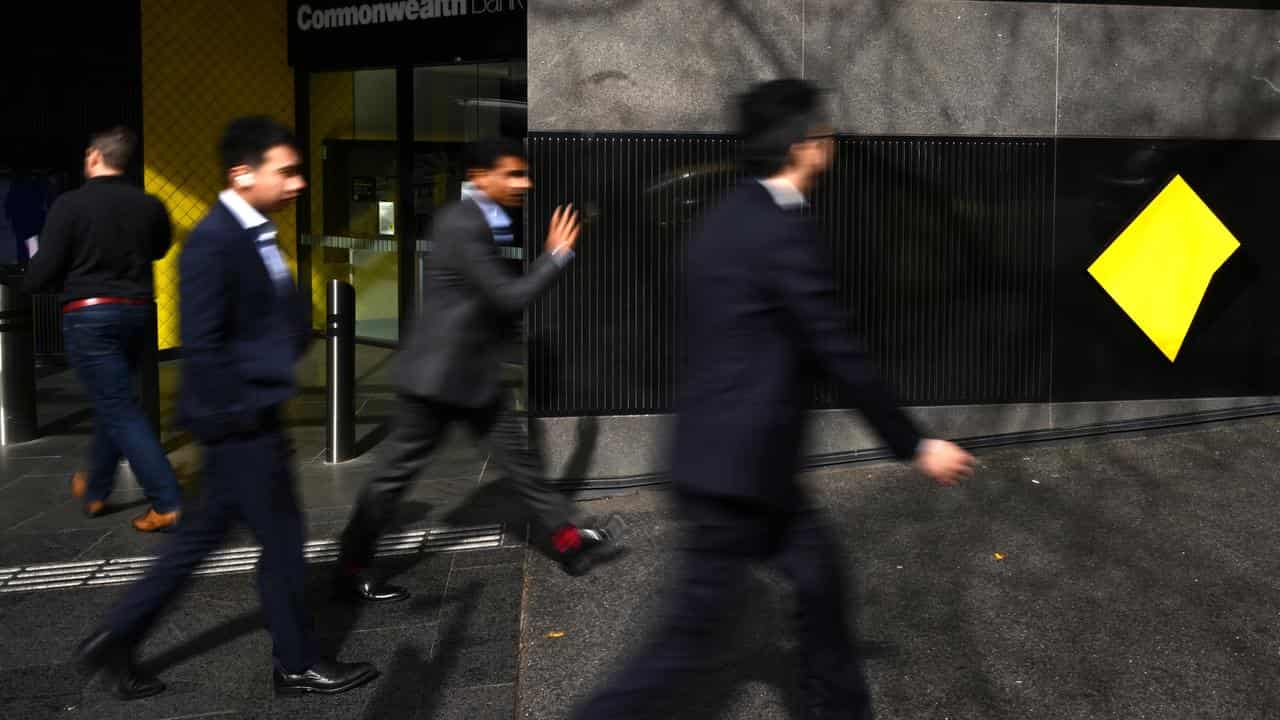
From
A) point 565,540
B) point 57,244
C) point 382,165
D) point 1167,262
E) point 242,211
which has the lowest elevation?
point 565,540

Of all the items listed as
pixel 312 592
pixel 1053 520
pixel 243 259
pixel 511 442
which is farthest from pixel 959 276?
pixel 243 259

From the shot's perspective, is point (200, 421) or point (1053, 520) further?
point (1053, 520)

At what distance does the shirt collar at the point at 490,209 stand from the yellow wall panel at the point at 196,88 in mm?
7417

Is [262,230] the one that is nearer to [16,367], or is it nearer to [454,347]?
[454,347]

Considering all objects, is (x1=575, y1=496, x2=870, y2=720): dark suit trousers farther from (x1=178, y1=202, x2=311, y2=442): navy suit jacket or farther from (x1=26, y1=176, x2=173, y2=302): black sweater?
(x1=26, y1=176, x2=173, y2=302): black sweater

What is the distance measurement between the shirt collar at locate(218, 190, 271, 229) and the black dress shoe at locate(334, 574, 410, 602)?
1.76m

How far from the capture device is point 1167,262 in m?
7.70

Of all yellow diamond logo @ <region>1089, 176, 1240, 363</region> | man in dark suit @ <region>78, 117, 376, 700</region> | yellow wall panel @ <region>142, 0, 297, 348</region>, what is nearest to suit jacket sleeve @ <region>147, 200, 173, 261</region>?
man in dark suit @ <region>78, 117, 376, 700</region>

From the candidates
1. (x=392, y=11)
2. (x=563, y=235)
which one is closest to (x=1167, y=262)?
(x=563, y=235)

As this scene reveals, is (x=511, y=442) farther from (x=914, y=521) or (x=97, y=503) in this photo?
(x=97, y=503)

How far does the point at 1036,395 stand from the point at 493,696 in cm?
451

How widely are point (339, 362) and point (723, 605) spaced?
189 inches

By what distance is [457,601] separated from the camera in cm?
522

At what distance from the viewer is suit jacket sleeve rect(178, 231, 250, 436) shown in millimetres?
3832
